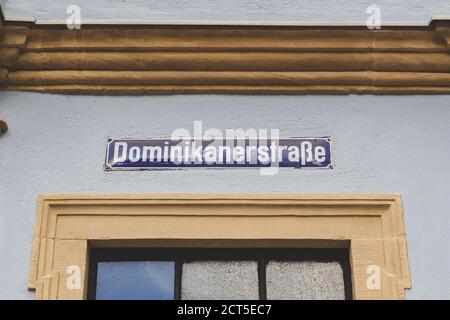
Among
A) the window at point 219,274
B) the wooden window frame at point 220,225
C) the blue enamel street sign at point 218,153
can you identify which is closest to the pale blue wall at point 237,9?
the blue enamel street sign at point 218,153

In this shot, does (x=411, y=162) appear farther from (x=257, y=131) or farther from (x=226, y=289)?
(x=226, y=289)

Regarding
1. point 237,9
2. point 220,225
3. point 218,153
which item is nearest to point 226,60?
point 237,9

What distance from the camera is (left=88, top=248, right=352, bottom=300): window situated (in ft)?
13.9

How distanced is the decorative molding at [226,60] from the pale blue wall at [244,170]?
6 cm

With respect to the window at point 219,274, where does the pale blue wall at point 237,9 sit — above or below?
above

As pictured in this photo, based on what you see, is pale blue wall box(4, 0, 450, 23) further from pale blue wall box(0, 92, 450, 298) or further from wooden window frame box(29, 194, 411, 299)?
wooden window frame box(29, 194, 411, 299)

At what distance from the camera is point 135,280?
429 centimetres

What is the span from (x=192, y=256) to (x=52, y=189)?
0.70 m

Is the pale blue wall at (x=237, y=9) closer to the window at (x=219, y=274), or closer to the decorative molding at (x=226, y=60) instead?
the decorative molding at (x=226, y=60)

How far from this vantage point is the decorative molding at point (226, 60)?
4613mm

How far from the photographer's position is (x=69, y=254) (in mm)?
4199

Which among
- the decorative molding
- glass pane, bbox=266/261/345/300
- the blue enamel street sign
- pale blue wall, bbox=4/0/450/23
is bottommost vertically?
glass pane, bbox=266/261/345/300

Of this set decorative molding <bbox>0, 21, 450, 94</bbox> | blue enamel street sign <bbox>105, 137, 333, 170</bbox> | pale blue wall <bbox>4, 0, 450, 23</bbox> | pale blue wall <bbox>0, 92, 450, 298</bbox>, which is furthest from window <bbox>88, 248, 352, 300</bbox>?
pale blue wall <bbox>4, 0, 450, 23</bbox>

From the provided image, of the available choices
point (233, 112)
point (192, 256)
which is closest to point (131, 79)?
point (233, 112)
